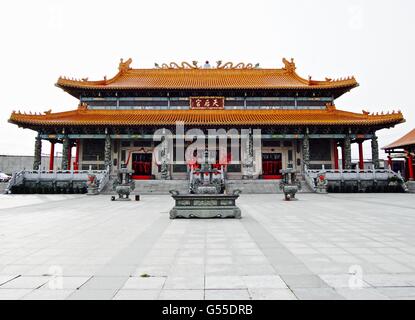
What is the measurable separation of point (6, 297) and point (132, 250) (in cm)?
213

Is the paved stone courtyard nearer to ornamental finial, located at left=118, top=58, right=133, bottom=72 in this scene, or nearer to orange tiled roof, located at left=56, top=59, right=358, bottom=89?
orange tiled roof, located at left=56, top=59, right=358, bottom=89

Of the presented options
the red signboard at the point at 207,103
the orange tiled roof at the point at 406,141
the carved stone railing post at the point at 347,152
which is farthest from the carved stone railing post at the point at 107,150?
the orange tiled roof at the point at 406,141

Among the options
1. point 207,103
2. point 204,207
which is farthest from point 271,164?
point 204,207

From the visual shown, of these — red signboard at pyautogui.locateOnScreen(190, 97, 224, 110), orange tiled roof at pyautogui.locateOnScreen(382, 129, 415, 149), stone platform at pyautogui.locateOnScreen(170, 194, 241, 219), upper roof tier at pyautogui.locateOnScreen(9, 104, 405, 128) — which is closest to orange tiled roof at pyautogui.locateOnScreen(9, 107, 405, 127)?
upper roof tier at pyautogui.locateOnScreen(9, 104, 405, 128)

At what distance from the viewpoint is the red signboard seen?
24625 mm

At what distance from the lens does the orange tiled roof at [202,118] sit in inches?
849

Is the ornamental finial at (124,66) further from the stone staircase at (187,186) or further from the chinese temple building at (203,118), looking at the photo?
the stone staircase at (187,186)

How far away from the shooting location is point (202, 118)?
2261 cm

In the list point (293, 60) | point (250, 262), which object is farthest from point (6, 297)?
point (293, 60)

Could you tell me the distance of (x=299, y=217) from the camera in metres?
8.70

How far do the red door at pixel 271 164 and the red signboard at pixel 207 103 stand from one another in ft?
19.5

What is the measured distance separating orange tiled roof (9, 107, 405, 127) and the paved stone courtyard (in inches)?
593

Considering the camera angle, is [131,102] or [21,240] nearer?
[21,240]
